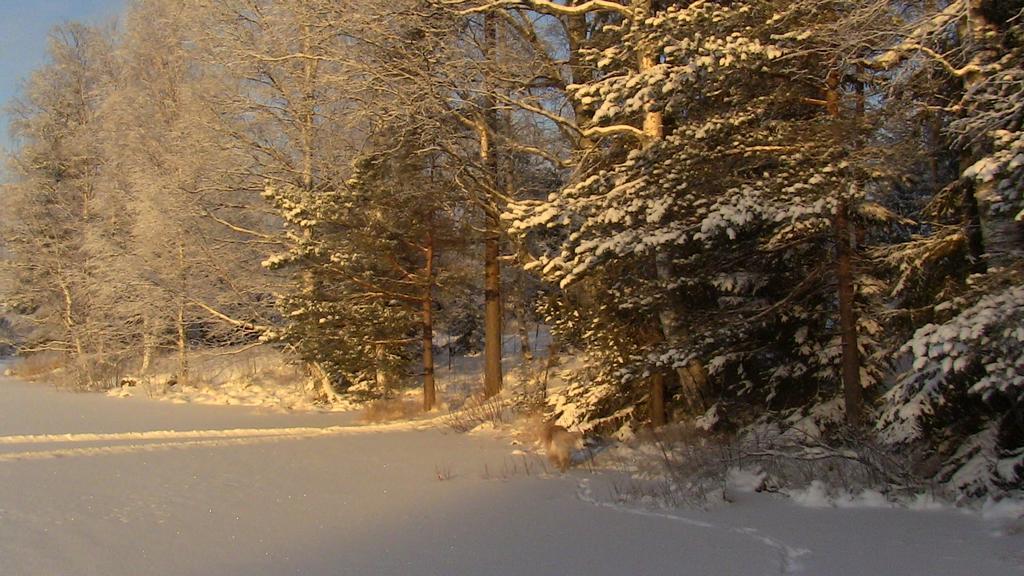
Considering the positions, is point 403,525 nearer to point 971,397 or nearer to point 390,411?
point 971,397

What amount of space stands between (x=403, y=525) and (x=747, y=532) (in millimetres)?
2818

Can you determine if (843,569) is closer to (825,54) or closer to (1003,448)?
(1003,448)

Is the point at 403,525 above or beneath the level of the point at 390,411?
beneath

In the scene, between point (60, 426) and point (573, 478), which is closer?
point (573, 478)

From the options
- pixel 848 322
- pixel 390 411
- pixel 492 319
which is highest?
pixel 492 319

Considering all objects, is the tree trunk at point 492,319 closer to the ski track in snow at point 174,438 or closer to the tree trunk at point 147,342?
the ski track in snow at point 174,438

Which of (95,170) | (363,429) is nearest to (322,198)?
(363,429)

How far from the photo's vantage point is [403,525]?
628 centimetres

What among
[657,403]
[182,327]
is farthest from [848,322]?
[182,327]

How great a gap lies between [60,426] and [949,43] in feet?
52.1

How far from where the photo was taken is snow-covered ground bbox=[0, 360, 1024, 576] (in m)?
5.00

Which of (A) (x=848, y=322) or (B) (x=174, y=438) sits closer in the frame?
(A) (x=848, y=322)

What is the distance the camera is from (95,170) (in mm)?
28438

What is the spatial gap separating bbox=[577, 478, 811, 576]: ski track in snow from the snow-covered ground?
0.02 meters
